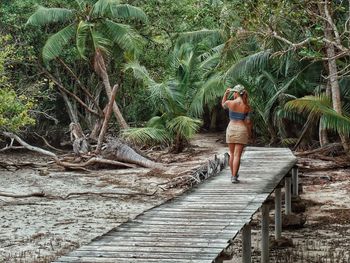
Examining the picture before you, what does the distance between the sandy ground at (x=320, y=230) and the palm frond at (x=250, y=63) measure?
16.9 feet

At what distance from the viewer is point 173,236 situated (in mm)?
6273

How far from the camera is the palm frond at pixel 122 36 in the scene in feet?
76.5

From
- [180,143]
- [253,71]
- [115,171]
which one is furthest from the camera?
[180,143]

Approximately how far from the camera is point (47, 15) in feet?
75.5

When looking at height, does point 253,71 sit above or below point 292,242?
above

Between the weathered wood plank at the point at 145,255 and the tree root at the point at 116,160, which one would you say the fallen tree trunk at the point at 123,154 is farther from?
the weathered wood plank at the point at 145,255

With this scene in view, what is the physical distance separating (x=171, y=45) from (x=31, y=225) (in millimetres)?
17899

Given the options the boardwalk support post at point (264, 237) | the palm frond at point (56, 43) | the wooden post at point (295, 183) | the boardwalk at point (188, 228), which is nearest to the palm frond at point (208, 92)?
the palm frond at point (56, 43)

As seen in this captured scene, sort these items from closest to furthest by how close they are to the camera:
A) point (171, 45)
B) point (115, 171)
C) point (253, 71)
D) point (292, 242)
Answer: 1. point (292, 242)
2. point (115, 171)
3. point (253, 71)
4. point (171, 45)

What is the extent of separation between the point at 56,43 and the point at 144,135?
4924 millimetres

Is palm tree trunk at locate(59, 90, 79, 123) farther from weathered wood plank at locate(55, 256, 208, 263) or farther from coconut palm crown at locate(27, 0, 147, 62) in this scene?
weathered wood plank at locate(55, 256, 208, 263)

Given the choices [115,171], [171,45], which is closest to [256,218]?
[115,171]

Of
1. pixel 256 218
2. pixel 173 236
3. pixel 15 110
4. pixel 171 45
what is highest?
pixel 171 45

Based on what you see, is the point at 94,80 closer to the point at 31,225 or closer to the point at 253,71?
the point at 253,71
